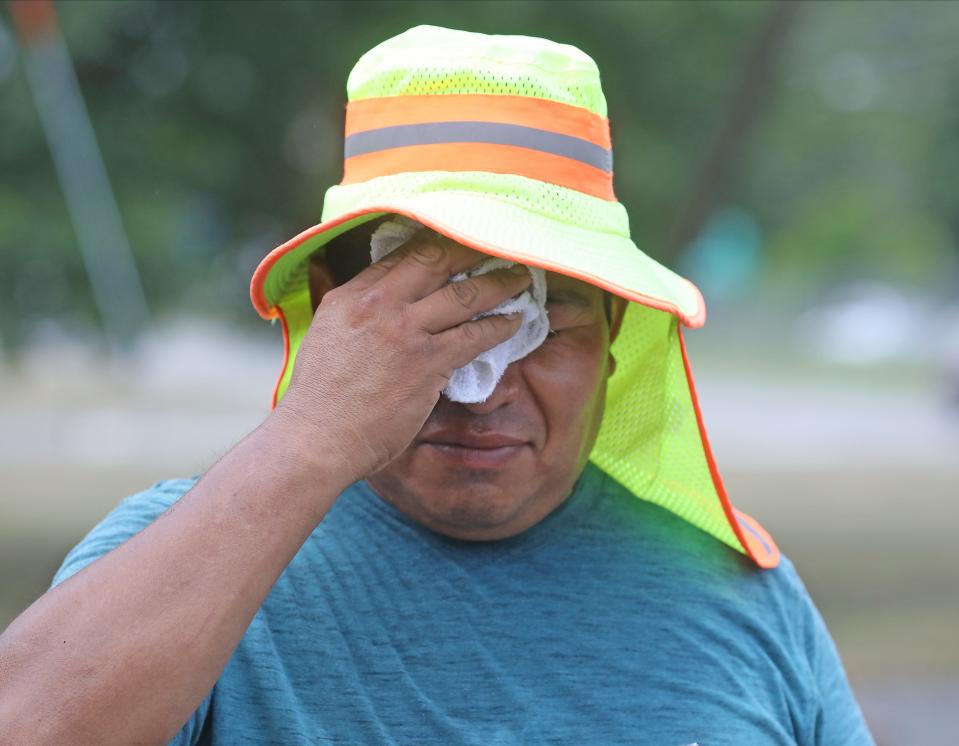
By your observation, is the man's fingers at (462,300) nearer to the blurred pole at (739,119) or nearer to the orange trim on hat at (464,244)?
the orange trim on hat at (464,244)

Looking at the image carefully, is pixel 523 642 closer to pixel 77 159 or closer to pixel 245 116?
pixel 77 159

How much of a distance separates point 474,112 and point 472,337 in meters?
0.32

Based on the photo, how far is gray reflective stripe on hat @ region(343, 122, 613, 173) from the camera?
1.81 metres

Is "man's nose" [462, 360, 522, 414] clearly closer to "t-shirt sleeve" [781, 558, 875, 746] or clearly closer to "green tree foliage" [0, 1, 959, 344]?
"t-shirt sleeve" [781, 558, 875, 746]

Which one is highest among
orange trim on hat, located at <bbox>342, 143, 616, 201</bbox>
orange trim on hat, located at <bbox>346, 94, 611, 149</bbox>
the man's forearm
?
orange trim on hat, located at <bbox>346, 94, 611, 149</bbox>

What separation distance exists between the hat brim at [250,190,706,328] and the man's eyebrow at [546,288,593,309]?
0.08 m

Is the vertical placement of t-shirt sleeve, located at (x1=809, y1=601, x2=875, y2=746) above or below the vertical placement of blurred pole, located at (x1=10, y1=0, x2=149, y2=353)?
below

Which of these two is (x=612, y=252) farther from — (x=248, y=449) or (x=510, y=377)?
(x=248, y=449)

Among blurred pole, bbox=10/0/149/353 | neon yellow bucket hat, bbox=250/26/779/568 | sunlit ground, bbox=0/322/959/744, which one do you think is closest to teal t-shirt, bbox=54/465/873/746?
neon yellow bucket hat, bbox=250/26/779/568

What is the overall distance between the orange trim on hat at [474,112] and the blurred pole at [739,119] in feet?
16.3

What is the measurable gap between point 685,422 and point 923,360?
125 feet

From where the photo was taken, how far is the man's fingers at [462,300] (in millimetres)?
1652

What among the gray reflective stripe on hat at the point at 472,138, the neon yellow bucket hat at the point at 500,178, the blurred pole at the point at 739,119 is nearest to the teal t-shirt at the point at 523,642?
the neon yellow bucket hat at the point at 500,178

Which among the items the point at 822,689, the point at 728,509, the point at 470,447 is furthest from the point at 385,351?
the point at 822,689
